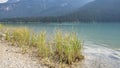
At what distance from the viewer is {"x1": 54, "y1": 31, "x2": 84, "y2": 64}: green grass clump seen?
14.0m

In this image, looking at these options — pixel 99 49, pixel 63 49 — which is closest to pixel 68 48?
pixel 63 49

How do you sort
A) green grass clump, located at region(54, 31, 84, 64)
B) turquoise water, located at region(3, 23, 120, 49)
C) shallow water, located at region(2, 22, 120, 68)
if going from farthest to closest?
turquoise water, located at region(3, 23, 120, 49)
shallow water, located at region(2, 22, 120, 68)
green grass clump, located at region(54, 31, 84, 64)

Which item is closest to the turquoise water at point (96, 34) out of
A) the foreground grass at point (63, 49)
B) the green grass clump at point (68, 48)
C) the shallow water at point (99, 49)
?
the shallow water at point (99, 49)

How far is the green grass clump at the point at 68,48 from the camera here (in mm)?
13992

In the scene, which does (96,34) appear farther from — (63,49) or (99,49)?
(63,49)

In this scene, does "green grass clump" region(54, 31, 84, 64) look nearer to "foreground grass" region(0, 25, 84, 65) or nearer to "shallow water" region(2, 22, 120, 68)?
"foreground grass" region(0, 25, 84, 65)

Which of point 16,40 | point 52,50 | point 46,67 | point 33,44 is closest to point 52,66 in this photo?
point 46,67

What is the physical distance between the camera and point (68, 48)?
45.5 feet

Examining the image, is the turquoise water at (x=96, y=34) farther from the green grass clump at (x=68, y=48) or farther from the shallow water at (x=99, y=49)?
the green grass clump at (x=68, y=48)

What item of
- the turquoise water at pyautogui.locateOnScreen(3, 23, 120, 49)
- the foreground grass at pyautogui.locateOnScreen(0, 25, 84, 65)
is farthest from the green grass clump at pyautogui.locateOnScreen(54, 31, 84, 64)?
the turquoise water at pyautogui.locateOnScreen(3, 23, 120, 49)

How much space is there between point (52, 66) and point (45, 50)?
107 inches

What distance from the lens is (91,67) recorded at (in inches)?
545

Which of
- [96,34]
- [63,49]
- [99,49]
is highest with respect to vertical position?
[63,49]

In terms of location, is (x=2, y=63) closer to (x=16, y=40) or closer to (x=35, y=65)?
(x=35, y=65)
